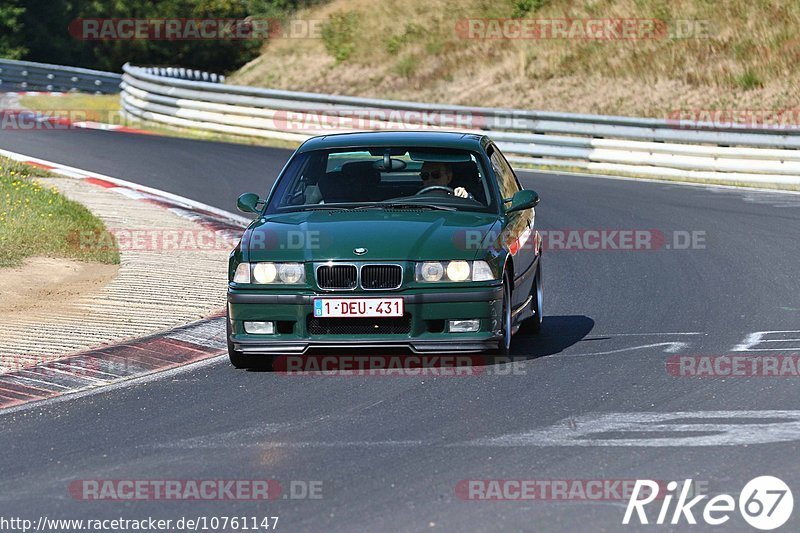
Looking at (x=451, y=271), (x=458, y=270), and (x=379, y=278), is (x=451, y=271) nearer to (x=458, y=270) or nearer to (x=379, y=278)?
(x=458, y=270)

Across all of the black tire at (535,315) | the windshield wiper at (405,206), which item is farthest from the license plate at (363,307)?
the black tire at (535,315)

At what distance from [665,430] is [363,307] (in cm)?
224

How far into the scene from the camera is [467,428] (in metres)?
7.45

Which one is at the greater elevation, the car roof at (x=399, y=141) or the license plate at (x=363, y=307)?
the car roof at (x=399, y=141)

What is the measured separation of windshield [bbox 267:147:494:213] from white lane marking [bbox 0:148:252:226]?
6879 mm

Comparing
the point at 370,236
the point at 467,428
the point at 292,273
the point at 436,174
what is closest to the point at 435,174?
the point at 436,174

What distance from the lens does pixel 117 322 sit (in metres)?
10.9

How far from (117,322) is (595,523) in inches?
238

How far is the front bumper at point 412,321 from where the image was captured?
345 inches

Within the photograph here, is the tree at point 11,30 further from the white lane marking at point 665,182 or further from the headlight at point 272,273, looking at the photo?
the headlight at point 272,273

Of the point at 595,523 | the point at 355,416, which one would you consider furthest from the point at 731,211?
the point at 595,523

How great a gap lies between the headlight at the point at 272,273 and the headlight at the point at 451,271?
0.76 meters

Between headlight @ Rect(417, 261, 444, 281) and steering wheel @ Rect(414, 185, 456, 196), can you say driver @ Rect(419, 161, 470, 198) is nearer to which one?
steering wheel @ Rect(414, 185, 456, 196)

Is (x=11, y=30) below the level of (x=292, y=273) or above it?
above
